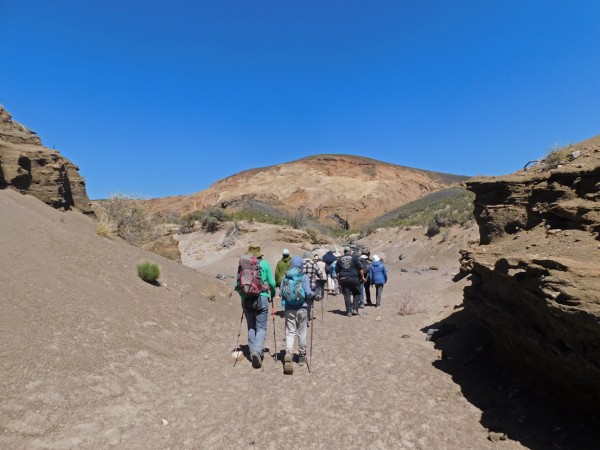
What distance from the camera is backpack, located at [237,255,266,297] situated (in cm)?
645

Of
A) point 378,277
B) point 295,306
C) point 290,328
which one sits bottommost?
point 290,328

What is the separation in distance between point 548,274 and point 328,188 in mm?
71512

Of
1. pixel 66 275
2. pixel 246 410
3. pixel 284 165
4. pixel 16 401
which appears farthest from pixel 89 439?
pixel 284 165

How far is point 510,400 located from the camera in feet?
17.2

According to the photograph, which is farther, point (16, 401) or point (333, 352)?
point (333, 352)

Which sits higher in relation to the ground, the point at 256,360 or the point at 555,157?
the point at 555,157

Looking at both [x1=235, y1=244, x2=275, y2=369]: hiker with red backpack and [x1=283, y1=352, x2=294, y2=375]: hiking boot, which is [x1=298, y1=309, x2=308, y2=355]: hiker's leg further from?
[x1=235, y1=244, x2=275, y2=369]: hiker with red backpack

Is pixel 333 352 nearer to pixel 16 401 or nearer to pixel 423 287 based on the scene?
pixel 16 401

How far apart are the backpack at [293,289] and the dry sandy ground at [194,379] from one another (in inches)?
45.2

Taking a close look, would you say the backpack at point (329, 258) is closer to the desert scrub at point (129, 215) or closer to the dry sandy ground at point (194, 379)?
the dry sandy ground at point (194, 379)

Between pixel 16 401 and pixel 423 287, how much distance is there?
14.4 meters

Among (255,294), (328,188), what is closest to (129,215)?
(255,294)

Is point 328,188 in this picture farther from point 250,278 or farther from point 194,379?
point 194,379

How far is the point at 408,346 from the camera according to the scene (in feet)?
26.2
